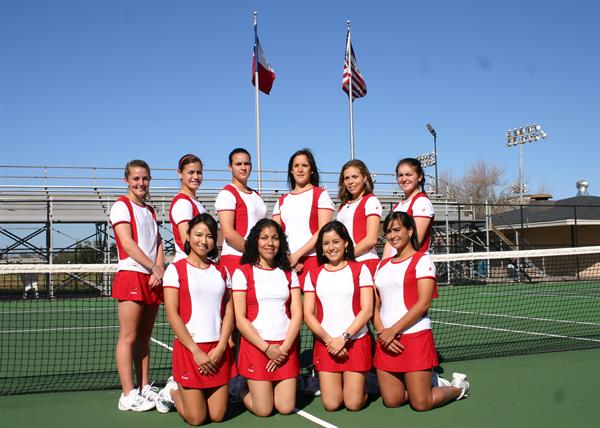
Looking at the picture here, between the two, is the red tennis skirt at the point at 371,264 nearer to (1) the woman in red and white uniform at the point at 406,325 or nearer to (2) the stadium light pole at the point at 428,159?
(1) the woman in red and white uniform at the point at 406,325

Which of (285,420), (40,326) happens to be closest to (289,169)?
(285,420)

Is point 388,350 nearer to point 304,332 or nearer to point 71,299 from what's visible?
point 304,332

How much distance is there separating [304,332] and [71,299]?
846cm

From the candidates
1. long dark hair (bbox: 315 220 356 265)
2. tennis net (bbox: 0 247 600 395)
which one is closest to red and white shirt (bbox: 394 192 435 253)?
long dark hair (bbox: 315 220 356 265)

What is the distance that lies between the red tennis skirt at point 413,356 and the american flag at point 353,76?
49.3 ft

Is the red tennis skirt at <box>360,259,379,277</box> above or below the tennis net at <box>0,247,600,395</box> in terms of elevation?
above

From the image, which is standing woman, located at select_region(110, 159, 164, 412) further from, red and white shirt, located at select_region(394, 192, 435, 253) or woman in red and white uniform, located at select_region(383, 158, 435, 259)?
red and white shirt, located at select_region(394, 192, 435, 253)

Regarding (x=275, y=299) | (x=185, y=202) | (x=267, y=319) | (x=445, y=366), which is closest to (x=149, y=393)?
(x=267, y=319)

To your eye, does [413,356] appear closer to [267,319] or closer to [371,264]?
[371,264]

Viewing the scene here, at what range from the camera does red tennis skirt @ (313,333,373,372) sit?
5.10 meters

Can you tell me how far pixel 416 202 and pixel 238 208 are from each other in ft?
5.21

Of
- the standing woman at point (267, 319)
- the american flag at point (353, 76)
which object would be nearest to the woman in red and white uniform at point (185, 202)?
the standing woman at point (267, 319)

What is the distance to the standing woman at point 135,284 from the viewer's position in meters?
5.26

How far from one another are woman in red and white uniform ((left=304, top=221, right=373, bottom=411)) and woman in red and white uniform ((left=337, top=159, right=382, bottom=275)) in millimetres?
204
